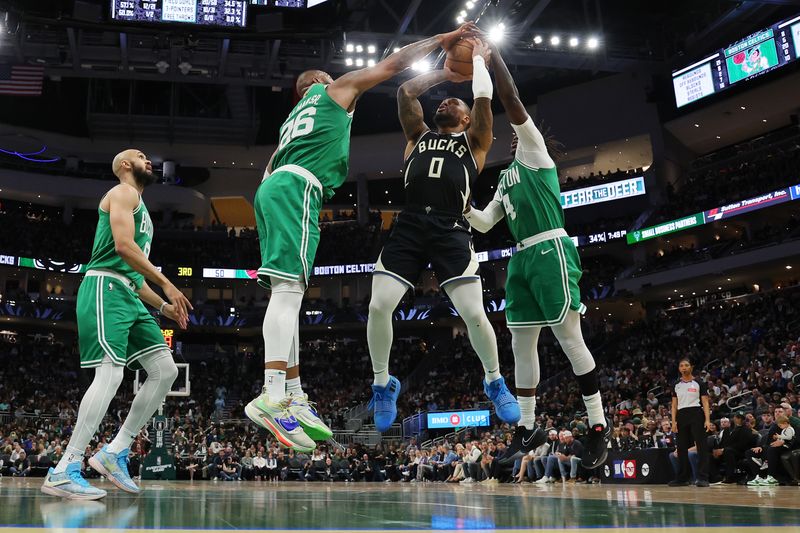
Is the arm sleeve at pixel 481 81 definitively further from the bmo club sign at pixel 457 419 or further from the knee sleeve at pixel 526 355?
the bmo club sign at pixel 457 419

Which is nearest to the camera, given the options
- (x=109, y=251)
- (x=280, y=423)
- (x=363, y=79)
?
(x=280, y=423)

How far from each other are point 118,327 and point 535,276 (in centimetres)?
308

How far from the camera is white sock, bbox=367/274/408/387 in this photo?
5.17m

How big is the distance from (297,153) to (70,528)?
2606mm

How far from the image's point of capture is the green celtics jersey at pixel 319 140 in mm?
4664

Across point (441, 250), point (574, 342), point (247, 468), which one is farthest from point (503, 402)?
point (247, 468)

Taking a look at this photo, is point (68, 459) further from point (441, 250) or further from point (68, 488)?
point (441, 250)

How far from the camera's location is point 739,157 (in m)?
32.3

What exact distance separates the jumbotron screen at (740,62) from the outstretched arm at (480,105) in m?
25.8

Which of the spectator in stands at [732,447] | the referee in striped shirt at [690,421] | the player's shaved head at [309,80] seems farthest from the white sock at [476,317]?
the spectator in stands at [732,447]

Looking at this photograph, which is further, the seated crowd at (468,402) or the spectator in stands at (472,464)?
the spectator in stands at (472,464)

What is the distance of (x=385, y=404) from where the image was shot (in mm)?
5297

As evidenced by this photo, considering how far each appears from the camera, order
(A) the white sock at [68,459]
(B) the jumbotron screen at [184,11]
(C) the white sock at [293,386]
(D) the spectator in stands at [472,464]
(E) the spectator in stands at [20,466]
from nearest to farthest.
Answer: (C) the white sock at [293,386] < (A) the white sock at [68,459] < (D) the spectator in stands at [472,464] < (E) the spectator in stands at [20,466] < (B) the jumbotron screen at [184,11]

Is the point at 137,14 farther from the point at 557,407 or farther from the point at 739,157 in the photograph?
the point at 739,157
